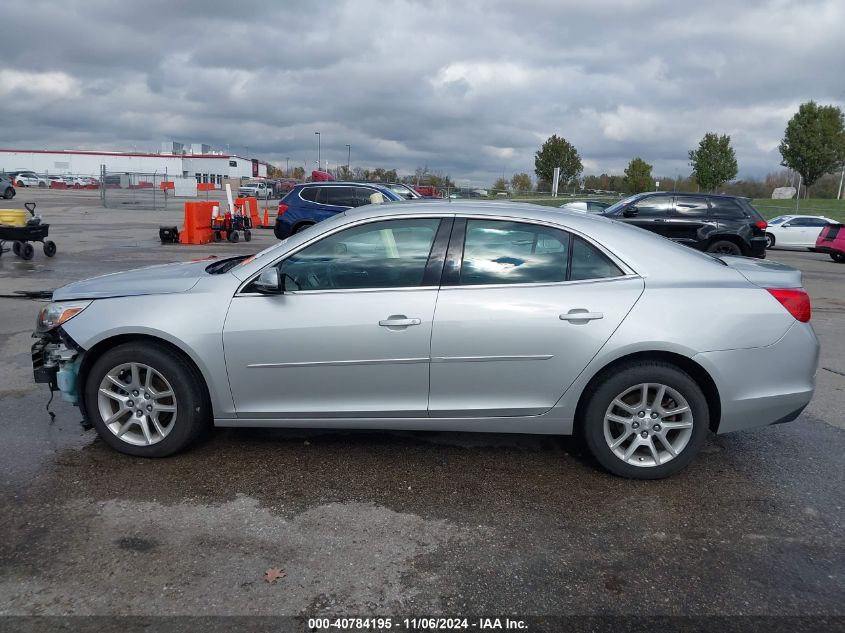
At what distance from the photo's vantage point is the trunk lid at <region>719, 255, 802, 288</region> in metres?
4.08

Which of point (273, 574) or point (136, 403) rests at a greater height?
point (136, 403)

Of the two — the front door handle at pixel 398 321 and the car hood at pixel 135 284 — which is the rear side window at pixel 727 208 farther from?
the car hood at pixel 135 284

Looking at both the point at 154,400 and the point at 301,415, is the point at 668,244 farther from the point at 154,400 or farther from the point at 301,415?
the point at 154,400

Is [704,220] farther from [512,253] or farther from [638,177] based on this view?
[638,177]

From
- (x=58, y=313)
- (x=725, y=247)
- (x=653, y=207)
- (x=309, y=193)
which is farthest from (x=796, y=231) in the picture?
(x=58, y=313)

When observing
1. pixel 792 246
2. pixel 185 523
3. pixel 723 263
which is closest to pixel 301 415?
pixel 185 523

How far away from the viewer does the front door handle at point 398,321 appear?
3.87 metres

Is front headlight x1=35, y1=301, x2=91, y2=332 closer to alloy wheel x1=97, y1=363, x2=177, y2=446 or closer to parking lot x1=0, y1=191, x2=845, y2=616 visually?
alloy wheel x1=97, y1=363, x2=177, y2=446

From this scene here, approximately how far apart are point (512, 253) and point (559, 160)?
53822 millimetres

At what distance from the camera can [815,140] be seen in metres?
42.6

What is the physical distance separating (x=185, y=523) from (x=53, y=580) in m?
Result: 0.65

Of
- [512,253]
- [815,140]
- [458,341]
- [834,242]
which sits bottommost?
[834,242]

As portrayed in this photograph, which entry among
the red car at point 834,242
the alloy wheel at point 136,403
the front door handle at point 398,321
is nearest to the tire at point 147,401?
the alloy wheel at point 136,403

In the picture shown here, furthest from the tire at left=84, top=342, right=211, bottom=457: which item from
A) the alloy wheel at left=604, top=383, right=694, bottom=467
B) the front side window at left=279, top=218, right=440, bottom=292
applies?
the alloy wheel at left=604, top=383, right=694, bottom=467
